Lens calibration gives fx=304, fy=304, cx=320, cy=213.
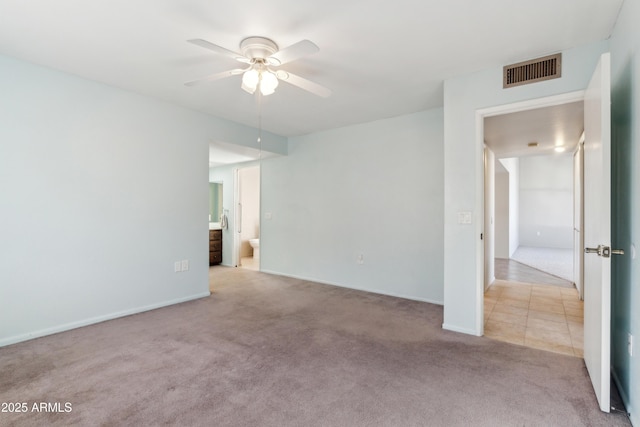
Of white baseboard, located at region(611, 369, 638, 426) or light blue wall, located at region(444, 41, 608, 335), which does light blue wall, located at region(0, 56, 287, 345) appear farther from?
white baseboard, located at region(611, 369, 638, 426)

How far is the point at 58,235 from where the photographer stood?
2852 mm

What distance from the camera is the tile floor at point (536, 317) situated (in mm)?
2719

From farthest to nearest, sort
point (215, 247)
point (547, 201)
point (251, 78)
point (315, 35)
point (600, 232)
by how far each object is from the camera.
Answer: point (547, 201), point (215, 247), point (251, 78), point (315, 35), point (600, 232)

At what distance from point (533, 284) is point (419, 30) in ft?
15.0

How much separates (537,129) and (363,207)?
2.52 m

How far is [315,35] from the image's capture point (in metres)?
2.27

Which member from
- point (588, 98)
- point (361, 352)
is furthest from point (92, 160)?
point (588, 98)

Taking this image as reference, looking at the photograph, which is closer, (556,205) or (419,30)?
(419,30)

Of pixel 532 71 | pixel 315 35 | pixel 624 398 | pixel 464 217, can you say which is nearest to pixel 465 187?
pixel 464 217

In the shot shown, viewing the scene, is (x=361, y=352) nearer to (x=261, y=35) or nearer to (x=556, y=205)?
(x=261, y=35)

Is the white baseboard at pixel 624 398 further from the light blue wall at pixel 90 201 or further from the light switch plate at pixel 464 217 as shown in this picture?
the light blue wall at pixel 90 201

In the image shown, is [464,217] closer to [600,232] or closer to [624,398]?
[600,232]

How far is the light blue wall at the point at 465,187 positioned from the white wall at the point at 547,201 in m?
8.89

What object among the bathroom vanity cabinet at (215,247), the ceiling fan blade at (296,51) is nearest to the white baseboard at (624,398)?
the ceiling fan blade at (296,51)
